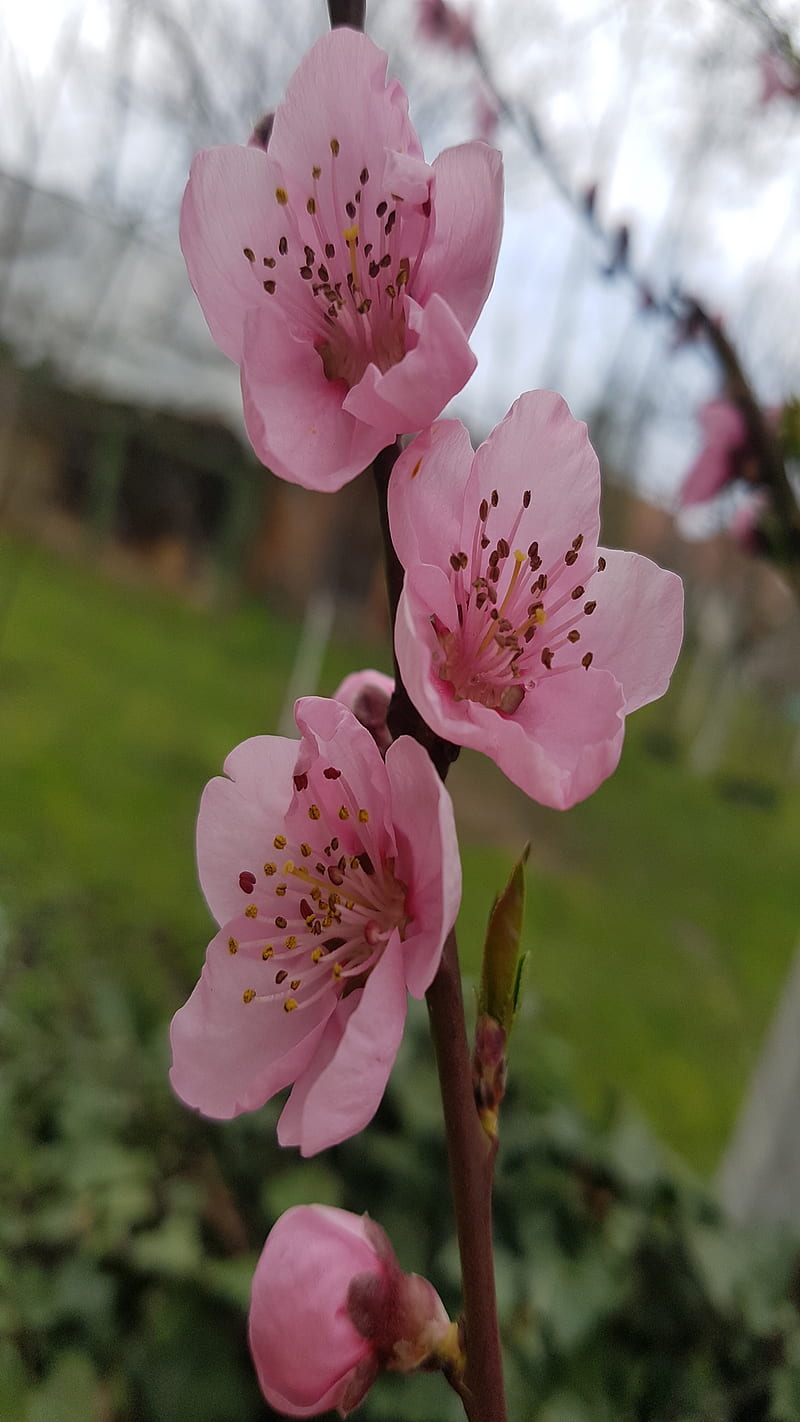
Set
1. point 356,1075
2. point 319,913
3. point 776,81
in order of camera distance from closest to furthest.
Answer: point 356,1075
point 319,913
point 776,81

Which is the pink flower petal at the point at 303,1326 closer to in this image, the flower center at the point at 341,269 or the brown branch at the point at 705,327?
the flower center at the point at 341,269

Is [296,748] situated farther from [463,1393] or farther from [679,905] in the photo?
[679,905]

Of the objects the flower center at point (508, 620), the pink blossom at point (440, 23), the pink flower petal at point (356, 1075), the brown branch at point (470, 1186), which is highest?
the pink blossom at point (440, 23)

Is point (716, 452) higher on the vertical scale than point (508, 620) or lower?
higher

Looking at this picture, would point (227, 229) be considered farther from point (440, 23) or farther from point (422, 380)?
point (440, 23)

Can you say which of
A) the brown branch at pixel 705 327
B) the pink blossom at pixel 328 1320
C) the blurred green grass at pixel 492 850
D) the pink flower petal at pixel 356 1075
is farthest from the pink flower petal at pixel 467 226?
the blurred green grass at pixel 492 850

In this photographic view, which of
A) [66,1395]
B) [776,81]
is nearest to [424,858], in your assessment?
[66,1395]

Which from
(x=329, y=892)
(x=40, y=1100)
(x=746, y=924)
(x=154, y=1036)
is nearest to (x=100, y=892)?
(x=154, y=1036)
